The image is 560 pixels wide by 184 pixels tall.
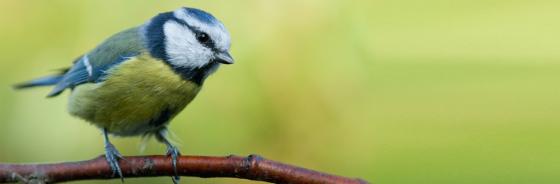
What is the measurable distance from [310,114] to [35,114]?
2.87 feet

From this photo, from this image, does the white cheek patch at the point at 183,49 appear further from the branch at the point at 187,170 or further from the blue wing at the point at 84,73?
the branch at the point at 187,170

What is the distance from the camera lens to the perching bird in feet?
5.10

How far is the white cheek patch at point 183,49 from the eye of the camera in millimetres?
1562

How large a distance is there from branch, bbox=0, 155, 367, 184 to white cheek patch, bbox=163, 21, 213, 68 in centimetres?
33

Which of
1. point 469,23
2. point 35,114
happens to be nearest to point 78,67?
point 35,114

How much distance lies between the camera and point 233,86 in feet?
7.95

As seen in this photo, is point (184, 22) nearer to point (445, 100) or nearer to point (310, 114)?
point (310, 114)

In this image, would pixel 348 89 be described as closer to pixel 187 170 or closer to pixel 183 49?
pixel 183 49

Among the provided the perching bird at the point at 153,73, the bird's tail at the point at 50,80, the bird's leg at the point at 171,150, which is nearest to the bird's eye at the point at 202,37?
the perching bird at the point at 153,73

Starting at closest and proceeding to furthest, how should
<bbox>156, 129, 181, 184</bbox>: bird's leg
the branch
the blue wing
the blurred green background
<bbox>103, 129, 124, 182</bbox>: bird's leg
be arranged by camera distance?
1. the branch
2. <bbox>156, 129, 181, 184</bbox>: bird's leg
3. <bbox>103, 129, 124, 182</bbox>: bird's leg
4. the blue wing
5. the blurred green background

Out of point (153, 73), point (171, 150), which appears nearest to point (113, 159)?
point (171, 150)

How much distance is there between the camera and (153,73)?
1.62m

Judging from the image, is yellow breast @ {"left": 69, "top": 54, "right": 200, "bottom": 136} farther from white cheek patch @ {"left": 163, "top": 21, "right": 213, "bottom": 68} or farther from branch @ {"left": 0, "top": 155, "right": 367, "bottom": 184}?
branch @ {"left": 0, "top": 155, "right": 367, "bottom": 184}

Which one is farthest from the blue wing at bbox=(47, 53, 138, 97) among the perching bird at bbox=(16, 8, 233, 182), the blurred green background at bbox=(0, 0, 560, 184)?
the blurred green background at bbox=(0, 0, 560, 184)
